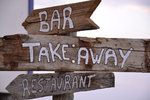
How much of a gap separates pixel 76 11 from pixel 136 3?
2.92 m

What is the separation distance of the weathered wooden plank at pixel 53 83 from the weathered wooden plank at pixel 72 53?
88 millimetres

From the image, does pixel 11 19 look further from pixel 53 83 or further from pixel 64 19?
pixel 53 83

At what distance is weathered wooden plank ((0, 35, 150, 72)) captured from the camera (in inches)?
75.4

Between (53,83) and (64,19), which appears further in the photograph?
(64,19)

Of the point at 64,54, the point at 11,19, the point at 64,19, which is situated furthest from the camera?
the point at 11,19

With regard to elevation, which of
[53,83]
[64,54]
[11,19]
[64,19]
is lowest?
[53,83]

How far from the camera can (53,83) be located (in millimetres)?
2109

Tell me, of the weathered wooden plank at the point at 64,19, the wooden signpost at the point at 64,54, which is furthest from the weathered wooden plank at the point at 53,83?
the weathered wooden plank at the point at 64,19

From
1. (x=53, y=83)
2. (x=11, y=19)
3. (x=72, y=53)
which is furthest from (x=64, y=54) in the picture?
(x=11, y=19)

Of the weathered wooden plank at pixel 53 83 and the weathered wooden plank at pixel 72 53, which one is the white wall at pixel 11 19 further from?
the weathered wooden plank at pixel 72 53

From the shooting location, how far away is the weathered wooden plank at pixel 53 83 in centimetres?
194

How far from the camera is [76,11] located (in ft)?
7.28

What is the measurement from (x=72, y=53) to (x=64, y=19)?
277mm

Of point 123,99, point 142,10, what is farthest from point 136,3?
point 123,99
